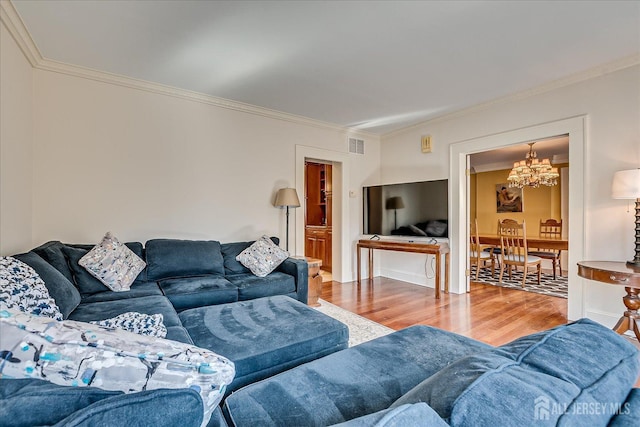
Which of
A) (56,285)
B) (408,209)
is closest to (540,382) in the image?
(56,285)

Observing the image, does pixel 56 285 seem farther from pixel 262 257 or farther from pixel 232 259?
pixel 262 257

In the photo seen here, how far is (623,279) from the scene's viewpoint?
2281 mm

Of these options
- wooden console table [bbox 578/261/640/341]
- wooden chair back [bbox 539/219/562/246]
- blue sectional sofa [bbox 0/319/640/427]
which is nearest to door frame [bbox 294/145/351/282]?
wooden console table [bbox 578/261/640/341]

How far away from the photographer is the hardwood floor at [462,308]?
2.85m

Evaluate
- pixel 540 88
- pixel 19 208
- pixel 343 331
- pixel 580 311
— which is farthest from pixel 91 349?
pixel 540 88

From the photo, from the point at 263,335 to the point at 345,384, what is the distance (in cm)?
72

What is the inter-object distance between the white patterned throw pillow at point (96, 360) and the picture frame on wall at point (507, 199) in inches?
300

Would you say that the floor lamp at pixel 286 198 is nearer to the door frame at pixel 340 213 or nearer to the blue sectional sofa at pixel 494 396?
the door frame at pixel 340 213

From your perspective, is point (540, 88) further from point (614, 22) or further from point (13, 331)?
point (13, 331)

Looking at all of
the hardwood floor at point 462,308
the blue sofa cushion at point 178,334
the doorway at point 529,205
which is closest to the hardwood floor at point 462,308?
the hardwood floor at point 462,308

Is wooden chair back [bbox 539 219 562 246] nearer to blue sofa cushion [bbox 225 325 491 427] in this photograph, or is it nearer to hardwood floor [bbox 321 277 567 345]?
hardwood floor [bbox 321 277 567 345]

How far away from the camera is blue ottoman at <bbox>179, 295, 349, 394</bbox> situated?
149cm

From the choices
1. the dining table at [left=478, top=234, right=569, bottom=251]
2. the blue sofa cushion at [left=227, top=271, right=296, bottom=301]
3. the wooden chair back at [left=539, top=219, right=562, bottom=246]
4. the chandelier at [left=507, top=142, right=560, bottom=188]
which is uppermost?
the chandelier at [left=507, top=142, right=560, bottom=188]

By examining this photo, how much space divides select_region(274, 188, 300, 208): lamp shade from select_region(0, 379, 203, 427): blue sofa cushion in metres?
3.26
